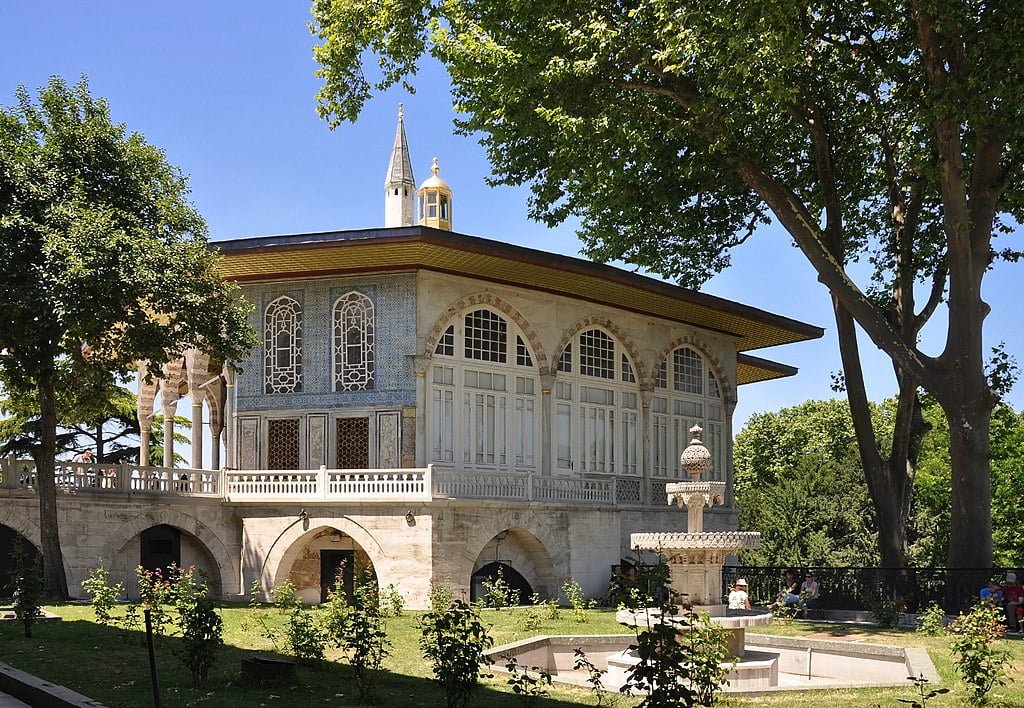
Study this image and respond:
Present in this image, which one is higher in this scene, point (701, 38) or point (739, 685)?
point (701, 38)

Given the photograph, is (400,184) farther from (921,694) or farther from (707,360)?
(921,694)

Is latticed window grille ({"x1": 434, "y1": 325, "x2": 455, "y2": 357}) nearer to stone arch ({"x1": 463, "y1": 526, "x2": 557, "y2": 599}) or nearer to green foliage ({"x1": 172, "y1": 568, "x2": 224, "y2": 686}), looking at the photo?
stone arch ({"x1": 463, "y1": 526, "x2": 557, "y2": 599})

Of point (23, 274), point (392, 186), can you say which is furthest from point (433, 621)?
point (392, 186)

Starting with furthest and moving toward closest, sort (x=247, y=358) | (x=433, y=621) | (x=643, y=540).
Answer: (x=247, y=358) < (x=643, y=540) < (x=433, y=621)

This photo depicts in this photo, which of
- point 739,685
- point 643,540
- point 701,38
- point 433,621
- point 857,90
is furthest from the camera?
point 857,90

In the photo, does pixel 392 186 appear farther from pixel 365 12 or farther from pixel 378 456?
pixel 365 12

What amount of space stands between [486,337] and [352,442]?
3688mm

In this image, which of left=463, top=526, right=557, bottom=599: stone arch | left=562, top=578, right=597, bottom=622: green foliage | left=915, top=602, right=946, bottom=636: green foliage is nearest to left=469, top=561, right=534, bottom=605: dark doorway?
left=463, top=526, right=557, bottom=599: stone arch

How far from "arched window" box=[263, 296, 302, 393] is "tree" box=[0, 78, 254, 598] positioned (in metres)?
2.96

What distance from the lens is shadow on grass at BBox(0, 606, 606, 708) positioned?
9.83m

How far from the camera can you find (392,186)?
43594mm

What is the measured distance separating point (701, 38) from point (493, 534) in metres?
11.1

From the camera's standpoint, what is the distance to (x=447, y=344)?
80.8 feet

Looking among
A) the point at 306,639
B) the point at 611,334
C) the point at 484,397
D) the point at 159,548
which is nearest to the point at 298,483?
the point at 159,548
